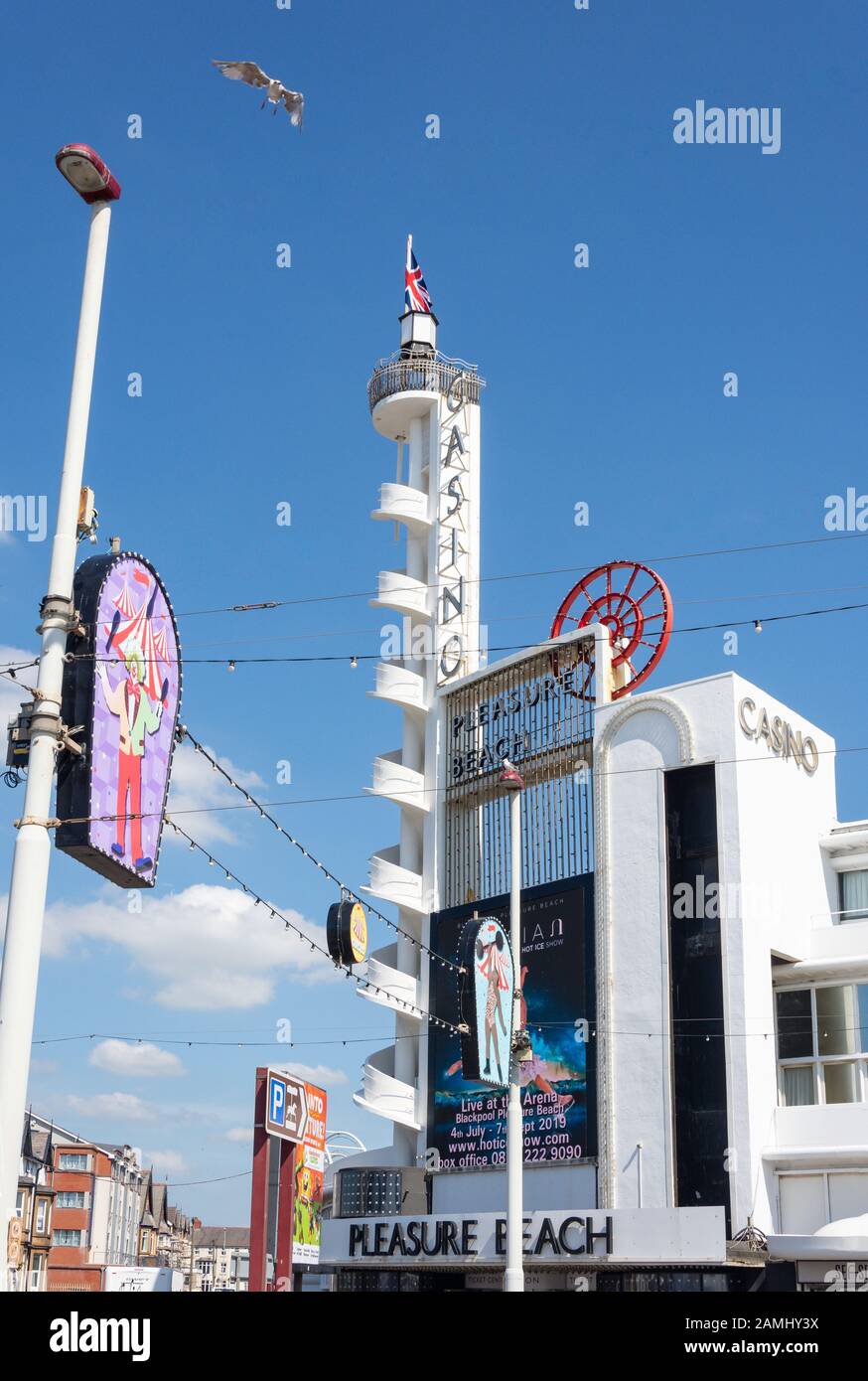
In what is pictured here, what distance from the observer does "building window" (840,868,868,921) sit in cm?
4194

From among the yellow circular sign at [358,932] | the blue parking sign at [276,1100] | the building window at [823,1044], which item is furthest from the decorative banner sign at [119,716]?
the building window at [823,1044]

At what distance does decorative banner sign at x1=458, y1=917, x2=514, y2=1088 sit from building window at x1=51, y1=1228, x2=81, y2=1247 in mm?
80975

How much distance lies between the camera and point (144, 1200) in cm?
12731

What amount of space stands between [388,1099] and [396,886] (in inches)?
263

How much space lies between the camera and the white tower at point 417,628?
155 ft

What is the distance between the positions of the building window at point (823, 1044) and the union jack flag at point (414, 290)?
30.7 meters

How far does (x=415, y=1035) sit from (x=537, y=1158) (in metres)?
7.12

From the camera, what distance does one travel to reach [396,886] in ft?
158

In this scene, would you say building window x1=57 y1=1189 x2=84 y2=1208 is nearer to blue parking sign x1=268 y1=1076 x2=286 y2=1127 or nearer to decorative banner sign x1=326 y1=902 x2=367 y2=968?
blue parking sign x1=268 y1=1076 x2=286 y2=1127

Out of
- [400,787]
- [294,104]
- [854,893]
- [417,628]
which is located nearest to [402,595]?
[417,628]
